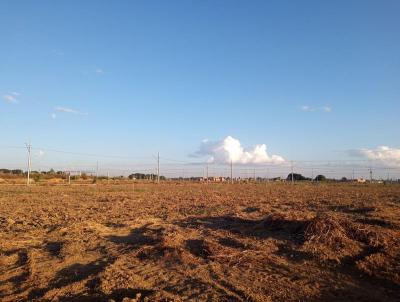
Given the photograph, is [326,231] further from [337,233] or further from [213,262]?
[213,262]

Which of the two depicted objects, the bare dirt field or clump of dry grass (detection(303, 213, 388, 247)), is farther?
clump of dry grass (detection(303, 213, 388, 247))

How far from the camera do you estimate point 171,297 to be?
20.6 feet

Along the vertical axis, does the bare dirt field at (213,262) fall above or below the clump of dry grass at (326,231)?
below

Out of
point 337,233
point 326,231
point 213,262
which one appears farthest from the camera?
point 326,231

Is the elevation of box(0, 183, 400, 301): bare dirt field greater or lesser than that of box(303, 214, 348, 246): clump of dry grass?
lesser

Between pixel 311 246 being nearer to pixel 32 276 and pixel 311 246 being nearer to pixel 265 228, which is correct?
pixel 265 228

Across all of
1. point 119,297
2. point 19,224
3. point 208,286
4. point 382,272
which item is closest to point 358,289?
point 382,272

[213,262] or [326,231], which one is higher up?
[326,231]

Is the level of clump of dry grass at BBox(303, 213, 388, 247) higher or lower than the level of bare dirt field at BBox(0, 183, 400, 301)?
higher

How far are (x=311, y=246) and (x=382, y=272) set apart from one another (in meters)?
1.53

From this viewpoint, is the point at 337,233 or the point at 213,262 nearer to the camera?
Answer: the point at 213,262

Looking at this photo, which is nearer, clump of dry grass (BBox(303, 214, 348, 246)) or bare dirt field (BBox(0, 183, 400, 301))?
bare dirt field (BBox(0, 183, 400, 301))

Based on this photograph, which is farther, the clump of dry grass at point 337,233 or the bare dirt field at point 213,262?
the clump of dry grass at point 337,233

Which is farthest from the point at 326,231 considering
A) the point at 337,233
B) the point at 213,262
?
the point at 213,262
